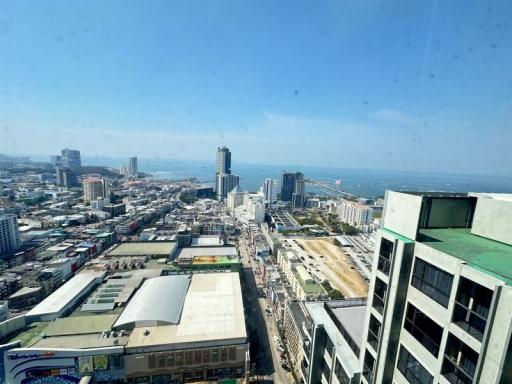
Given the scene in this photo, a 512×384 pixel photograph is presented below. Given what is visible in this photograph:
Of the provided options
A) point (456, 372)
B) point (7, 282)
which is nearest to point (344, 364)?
point (456, 372)

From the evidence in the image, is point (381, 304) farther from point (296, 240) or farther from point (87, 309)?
point (296, 240)

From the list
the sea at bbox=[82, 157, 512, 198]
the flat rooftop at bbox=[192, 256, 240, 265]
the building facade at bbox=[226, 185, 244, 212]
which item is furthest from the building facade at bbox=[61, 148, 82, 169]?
the flat rooftop at bbox=[192, 256, 240, 265]

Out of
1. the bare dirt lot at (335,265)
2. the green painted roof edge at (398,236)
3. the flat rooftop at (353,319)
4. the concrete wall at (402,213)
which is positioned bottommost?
the bare dirt lot at (335,265)

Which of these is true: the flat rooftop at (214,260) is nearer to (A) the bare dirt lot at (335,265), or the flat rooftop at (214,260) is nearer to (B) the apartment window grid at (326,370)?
(A) the bare dirt lot at (335,265)

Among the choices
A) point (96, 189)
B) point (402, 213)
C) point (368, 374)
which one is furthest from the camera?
point (96, 189)

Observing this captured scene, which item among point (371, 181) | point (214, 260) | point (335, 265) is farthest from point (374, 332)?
point (371, 181)

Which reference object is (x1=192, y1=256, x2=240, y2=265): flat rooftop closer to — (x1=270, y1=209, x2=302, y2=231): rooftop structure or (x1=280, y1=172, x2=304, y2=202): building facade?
(x1=270, y1=209, x2=302, y2=231): rooftop structure

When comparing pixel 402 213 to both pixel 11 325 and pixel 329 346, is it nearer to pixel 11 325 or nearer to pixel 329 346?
pixel 329 346

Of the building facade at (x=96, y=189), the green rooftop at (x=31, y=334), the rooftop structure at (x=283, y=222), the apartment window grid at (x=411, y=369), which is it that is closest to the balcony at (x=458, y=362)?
the apartment window grid at (x=411, y=369)
